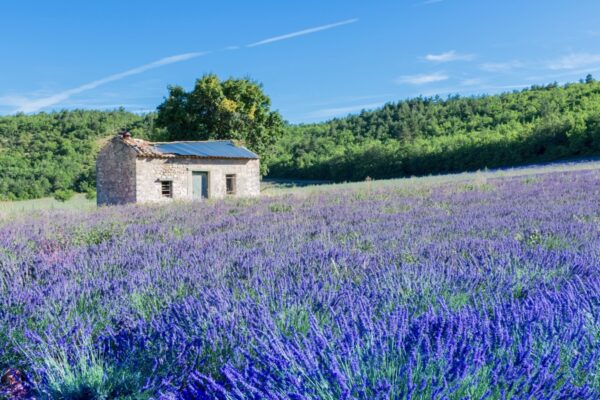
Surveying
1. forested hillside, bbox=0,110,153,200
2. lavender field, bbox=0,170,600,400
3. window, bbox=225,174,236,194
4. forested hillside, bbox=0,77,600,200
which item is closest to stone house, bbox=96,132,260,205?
window, bbox=225,174,236,194

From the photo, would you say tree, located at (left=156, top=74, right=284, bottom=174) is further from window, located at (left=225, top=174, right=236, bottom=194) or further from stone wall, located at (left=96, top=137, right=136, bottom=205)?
stone wall, located at (left=96, top=137, right=136, bottom=205)

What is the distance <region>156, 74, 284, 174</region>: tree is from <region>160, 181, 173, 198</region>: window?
9477mm

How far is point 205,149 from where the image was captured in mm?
23312

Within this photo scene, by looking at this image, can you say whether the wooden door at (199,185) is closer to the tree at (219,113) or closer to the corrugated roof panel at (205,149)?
the corrugated roof panel at (205,149)

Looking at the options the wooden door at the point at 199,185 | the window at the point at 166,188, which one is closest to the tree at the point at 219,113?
the wooden door at the point at 199,185

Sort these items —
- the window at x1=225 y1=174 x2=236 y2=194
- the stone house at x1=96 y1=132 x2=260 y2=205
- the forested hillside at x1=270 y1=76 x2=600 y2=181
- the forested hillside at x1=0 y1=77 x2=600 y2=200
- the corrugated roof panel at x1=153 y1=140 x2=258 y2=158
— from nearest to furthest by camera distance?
the stone house at x1=96 y1=132 x2=260 y2=205 < the corrugated roof panel at x1=153 y1=140 x2=258 y2=158 < the window at x1=225 y1=174 x2=236 y2=194 < the forested hillside at x1=270 y1=76 x2=600 y2=181 < the forested hillside at x1=0 y1=77 x2=600 y2=200

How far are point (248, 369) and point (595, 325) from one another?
1.35 meters

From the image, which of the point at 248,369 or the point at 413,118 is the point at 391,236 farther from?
the point at 413,118

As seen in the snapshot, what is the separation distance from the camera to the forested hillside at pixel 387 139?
4284 centimetres

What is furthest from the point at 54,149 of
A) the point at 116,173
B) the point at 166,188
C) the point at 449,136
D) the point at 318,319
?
the point at 318,319

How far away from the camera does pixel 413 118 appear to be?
3034 inches

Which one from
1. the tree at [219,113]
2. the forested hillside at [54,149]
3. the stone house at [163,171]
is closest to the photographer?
the stone house at [163,171]

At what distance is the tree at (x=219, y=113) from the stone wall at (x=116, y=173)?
9.65 metres

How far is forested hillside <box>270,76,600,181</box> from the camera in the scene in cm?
4231
